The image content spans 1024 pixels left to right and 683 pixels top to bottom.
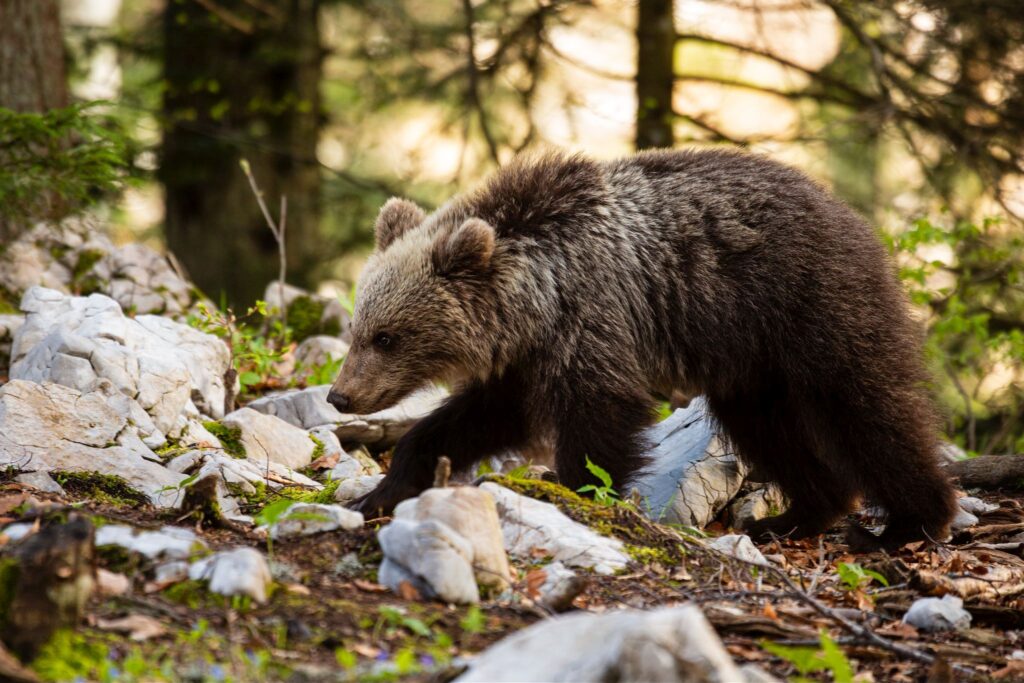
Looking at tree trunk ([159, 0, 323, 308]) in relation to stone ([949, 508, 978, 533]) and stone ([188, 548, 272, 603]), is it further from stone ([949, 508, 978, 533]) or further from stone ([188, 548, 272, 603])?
stone ([188, 548, 272, 603])

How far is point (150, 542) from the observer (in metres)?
4.04

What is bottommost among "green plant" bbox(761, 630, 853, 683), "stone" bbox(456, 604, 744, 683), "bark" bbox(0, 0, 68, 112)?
"green plant" bbox(761, 630, 853, 683)

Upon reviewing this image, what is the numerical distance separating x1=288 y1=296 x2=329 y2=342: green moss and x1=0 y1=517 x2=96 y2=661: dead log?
20.9ft

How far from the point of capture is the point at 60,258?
29.6ft

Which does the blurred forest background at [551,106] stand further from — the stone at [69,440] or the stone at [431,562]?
the stone at [431,562]

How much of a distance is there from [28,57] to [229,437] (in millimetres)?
4898

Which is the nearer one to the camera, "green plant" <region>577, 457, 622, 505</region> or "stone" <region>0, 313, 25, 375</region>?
"green plant" <region>577, 457, 622, 505</region>

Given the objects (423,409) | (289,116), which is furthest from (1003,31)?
(289,116)

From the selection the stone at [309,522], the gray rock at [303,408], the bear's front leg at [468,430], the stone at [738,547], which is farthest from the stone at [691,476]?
the gray rock at [303,408]

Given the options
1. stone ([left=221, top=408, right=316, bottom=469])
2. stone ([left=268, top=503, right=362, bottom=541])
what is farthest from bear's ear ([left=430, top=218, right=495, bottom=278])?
stone ([left=268, top=503, right=362, bottom=541])

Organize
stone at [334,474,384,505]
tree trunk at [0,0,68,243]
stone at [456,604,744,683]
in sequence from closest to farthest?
stone at [456,604,744,683], stone at [334,474,384,505], tree trunk at [0,0,68,243]

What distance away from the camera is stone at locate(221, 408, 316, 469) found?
21.6 ft

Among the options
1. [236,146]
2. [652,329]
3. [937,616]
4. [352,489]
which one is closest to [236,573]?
[352,489]

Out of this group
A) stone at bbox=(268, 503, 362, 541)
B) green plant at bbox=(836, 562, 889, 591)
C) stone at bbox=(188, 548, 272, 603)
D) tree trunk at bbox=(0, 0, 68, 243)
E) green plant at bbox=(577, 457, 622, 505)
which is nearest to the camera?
stone at bbox=(188, 548, 272, 603)
